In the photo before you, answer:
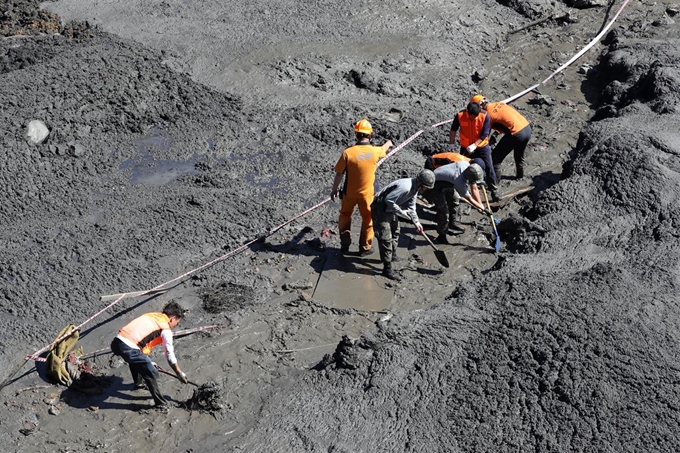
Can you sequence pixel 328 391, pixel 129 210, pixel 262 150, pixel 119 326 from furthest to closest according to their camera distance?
1. pixel 262 150
2. pixel 129 210
3. pixel 119 326
4. pixel 328 391

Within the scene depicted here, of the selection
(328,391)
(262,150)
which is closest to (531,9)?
(262,150)

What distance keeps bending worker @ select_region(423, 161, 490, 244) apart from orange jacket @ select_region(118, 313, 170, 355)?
3887 mm

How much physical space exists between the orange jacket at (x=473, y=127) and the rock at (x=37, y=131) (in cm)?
617

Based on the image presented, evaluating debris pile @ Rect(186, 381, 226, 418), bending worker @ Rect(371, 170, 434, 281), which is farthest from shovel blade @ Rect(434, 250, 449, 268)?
debris pile @ Rect(186, 381, 226, 418)

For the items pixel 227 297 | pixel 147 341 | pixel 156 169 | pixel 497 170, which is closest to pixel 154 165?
pixel 156 169

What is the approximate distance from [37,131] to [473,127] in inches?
254

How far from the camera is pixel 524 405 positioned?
6621mm

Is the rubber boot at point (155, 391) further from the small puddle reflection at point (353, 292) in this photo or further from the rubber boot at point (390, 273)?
the rubber boot at point (390, 273)

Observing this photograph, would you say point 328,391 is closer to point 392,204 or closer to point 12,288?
point 392,204

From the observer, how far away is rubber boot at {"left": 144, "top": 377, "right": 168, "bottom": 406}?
24.2ft

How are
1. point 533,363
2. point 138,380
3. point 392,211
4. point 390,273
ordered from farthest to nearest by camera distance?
point 390,273 → point 392,211 → point 138,380 → point 533,363

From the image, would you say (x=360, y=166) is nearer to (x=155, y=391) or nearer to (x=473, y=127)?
(x=473, y=127)

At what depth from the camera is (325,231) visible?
10.1m

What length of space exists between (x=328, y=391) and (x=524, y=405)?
192cm
